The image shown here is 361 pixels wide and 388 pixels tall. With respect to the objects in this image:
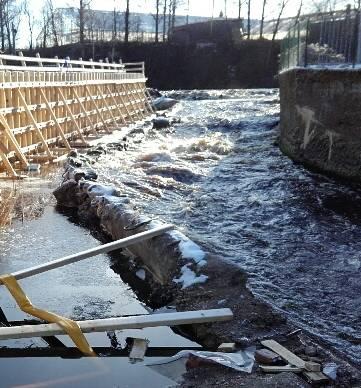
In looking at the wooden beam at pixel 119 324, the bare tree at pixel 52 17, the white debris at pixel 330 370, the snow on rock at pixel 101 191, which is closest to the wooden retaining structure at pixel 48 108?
the snow on rock at pixel 101 191

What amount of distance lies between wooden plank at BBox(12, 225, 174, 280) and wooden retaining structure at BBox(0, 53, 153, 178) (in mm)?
5860

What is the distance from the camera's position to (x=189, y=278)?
19.0ft

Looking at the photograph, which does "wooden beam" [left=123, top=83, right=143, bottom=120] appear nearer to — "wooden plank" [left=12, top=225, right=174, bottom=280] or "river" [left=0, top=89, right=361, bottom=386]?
"river" [left=0, top=89, right=361, bottom=386]

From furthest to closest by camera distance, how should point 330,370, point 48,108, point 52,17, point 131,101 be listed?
1. point 52,17
2. point 131,101
3. point 48,108
4. point 330,370

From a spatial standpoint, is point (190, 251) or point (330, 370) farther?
point (190, 251)

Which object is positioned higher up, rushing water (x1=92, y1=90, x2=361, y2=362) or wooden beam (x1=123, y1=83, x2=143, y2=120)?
wooden beam (x1=123, y1=83, x2=143, y2=120)

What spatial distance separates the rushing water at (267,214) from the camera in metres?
5.72

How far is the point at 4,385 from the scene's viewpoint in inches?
158

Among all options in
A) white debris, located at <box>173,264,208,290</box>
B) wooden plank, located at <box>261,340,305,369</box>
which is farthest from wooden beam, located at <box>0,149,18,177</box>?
wooden plank, located at <box>261,340,305,369</box>

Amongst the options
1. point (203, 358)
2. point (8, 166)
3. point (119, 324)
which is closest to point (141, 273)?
point (119, 324)

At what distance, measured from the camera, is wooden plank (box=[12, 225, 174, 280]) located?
18.0ft

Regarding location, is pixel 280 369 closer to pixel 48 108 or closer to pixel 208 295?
pixel 208 295

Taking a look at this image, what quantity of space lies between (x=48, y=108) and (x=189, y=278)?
9.61 m

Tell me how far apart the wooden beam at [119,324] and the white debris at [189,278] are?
982 millimetres
